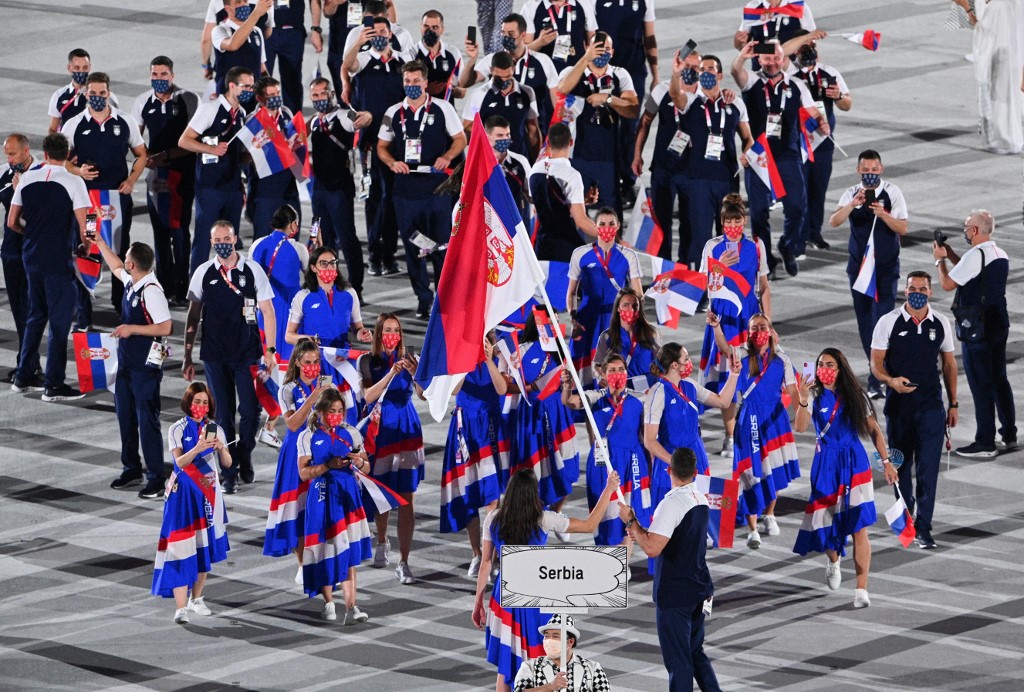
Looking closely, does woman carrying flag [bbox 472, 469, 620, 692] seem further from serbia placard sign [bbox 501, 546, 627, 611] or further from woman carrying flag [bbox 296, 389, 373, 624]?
woman carrying flag [bbox 296, 389, 373, 624]

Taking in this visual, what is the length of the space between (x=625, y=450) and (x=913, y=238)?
27.7ft

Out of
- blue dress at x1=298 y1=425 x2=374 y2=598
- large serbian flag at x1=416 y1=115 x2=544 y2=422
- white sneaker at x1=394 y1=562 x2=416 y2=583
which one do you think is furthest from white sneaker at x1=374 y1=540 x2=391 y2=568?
large serbian flag at x1=416 y1=115 x2=544 y2=422

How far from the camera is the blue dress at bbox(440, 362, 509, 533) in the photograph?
52.2ft

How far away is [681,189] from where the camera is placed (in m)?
20.8

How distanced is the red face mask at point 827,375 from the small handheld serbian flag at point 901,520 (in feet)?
3.43

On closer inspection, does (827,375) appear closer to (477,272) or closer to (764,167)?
(477,272)

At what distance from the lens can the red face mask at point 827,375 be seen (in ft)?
49.9

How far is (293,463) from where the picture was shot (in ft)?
49.4

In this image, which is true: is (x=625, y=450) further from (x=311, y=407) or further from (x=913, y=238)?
(x=913, y=238)

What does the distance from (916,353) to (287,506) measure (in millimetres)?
4967

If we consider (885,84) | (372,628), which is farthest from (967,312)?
(885,84)

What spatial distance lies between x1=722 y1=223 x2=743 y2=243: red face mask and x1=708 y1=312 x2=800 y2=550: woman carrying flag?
1619 millimetres

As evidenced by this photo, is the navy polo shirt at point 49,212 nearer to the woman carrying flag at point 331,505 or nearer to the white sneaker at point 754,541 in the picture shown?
the woman carrying flag at point 331,505

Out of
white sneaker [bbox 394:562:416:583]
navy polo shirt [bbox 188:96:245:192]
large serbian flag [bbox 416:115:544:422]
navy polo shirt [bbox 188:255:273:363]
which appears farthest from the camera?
navy polo shirt [bbox 188:96:245:192]
